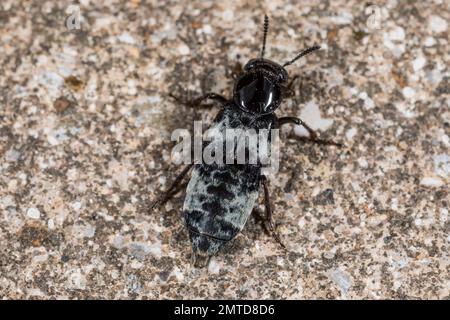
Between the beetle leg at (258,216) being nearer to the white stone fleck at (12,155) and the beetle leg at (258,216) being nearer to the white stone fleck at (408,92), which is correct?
the white stone fleck at (408,92)

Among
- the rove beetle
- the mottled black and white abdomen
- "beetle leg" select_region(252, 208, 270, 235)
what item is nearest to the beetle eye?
the rove beetle

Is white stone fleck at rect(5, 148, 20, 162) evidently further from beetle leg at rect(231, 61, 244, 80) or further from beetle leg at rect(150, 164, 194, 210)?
beetle leg at rect(231, 61, 244, 80)

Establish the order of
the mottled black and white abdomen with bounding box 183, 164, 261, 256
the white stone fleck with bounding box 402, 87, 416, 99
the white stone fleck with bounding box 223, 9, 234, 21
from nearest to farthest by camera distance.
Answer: the mottled black and white abdomen with bounding box 183, 164, 261, 256, the white stone fleck with bounding box 402, 87, 416, 99, the white stone fleck with bounding box 223, 9, 234, 21

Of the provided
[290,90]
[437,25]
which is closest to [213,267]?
[290,90]

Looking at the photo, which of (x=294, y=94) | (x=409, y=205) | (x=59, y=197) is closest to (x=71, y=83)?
(x=59, y=197)

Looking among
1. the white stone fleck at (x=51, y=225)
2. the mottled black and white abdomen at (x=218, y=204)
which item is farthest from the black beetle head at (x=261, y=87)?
the white stone fleck at (x=51, y=225)

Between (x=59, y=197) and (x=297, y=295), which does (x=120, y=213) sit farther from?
(x=297, y=295)
